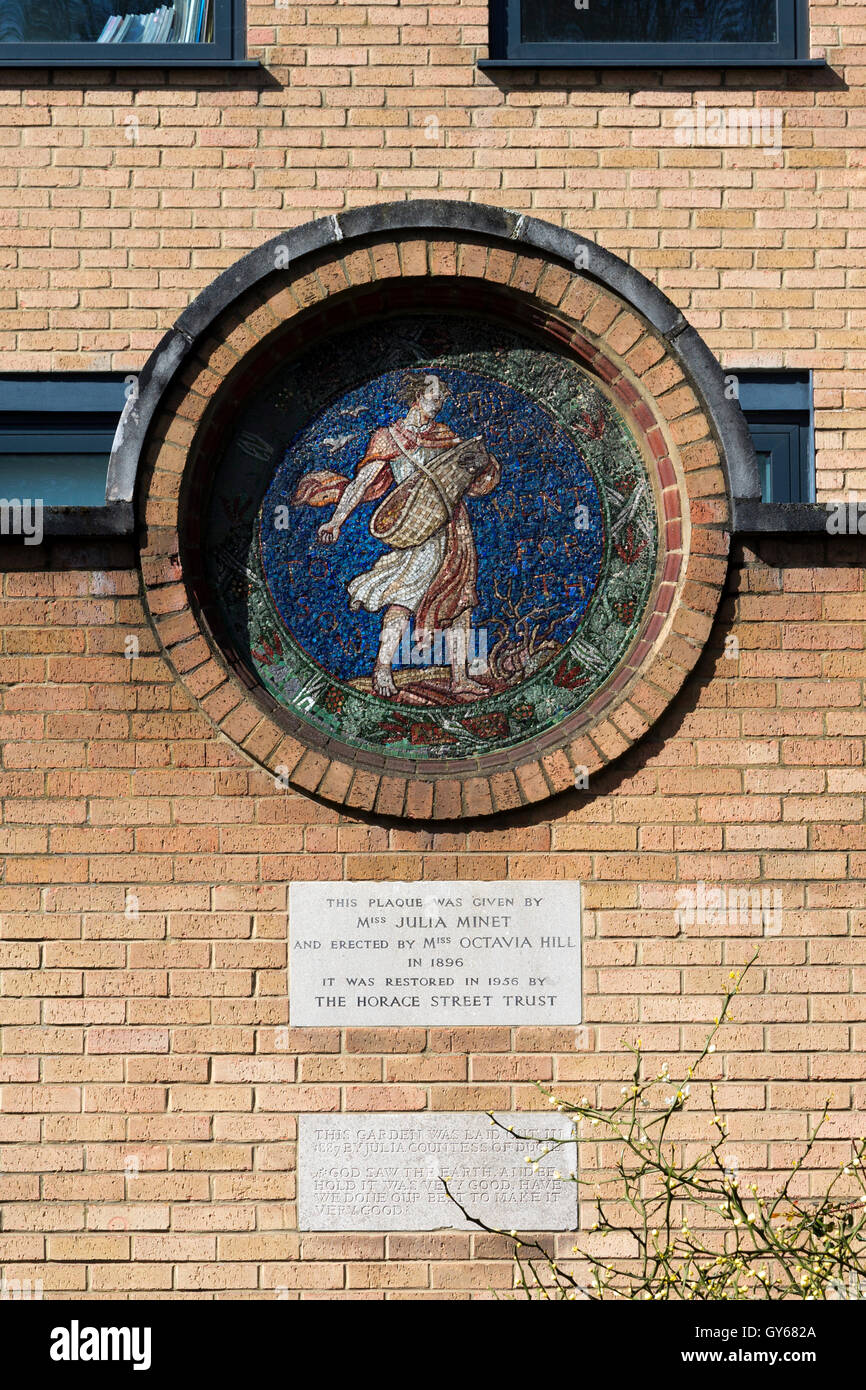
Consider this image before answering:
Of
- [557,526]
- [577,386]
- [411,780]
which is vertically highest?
[577,386]

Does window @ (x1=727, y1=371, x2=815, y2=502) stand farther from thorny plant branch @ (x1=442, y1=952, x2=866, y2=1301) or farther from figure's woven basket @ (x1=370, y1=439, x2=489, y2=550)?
thorny plant branch @ (x1=442, y1=952, x2=866, y2=1301)

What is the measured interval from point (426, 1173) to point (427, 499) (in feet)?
7.55

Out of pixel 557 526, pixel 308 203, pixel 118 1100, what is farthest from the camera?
Result: pixel 308 203

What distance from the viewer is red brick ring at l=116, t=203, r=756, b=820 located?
5.31m

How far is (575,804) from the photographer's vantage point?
5.32 meters

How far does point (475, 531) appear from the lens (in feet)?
18.4

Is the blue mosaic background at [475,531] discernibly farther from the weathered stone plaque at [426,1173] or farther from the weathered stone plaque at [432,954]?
→ the weathered stone plaque at [426,1173]

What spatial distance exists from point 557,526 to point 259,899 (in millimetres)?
1677

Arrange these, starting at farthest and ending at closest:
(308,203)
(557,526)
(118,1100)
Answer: (308,203) < (557,526) < (118,1100)

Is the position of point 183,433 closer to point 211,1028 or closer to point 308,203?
point 308,203

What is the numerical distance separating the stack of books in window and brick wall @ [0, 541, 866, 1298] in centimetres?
232

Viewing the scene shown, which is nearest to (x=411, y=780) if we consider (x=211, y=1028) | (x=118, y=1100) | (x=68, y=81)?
(x=211, y=1028)

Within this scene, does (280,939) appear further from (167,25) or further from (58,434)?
(167,25)

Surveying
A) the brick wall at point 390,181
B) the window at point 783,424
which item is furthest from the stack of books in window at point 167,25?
the window at point 783,424
